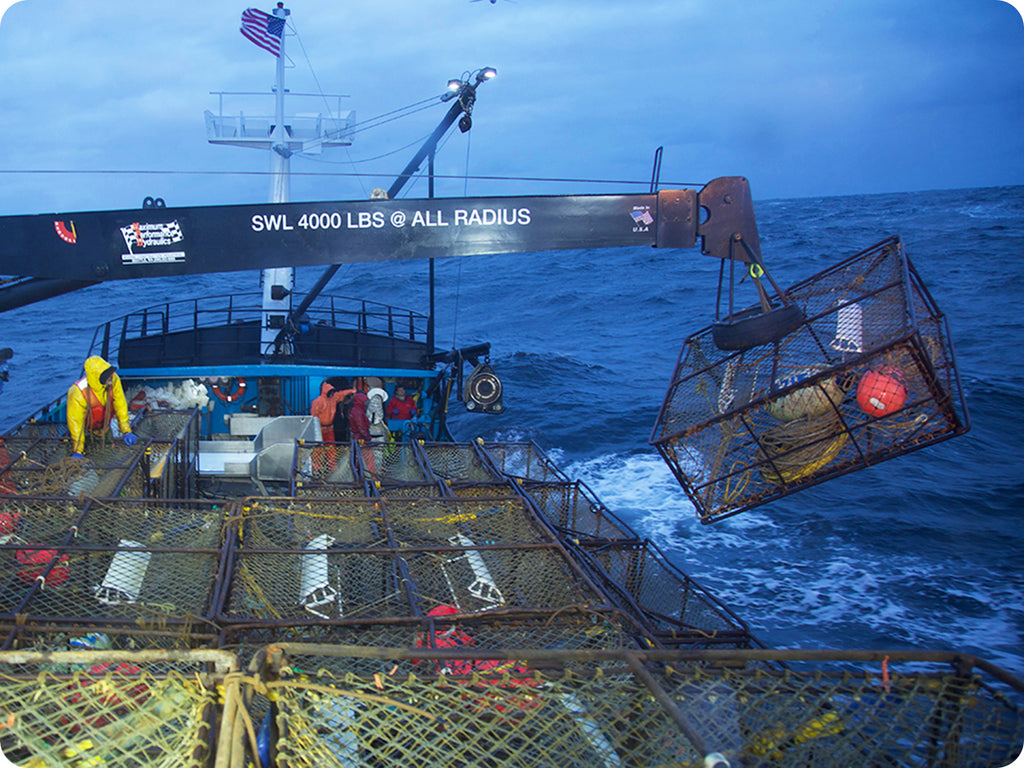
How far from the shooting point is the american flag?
13961 millimetres

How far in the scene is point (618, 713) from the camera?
2.44m

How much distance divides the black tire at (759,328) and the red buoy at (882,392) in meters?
0.68

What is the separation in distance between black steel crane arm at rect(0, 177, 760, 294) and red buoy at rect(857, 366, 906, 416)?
1507mm

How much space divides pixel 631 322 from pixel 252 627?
95.4 feet

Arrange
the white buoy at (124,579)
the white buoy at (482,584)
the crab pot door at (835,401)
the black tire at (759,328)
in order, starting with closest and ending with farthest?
the white buoy at (124,579), the white buoy at (482,584), the crab pot door at (835,401), the black tire at (759,328)

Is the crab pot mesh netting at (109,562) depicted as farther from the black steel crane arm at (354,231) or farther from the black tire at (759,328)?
the black tire at (759,328)

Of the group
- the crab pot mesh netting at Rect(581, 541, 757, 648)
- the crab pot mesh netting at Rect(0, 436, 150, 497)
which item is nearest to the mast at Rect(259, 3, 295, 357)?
the crab pot mesh netting at Rect(0, 436, 150, 497)

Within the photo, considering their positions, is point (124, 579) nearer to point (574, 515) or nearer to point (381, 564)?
point (381, 564)

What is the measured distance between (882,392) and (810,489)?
1179cm

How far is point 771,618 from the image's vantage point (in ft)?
33.5

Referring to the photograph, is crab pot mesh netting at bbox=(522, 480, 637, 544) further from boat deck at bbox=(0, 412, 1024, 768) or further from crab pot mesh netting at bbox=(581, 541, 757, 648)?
boat deck at bbox=(0, 412, 1024, 768)

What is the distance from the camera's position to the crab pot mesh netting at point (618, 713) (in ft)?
7.50

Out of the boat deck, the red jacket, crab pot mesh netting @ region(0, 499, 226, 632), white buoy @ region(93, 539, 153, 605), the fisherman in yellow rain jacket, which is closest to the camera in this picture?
the boat deck

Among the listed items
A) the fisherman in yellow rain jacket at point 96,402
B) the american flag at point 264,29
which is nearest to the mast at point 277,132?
the american flag at point 264,29
